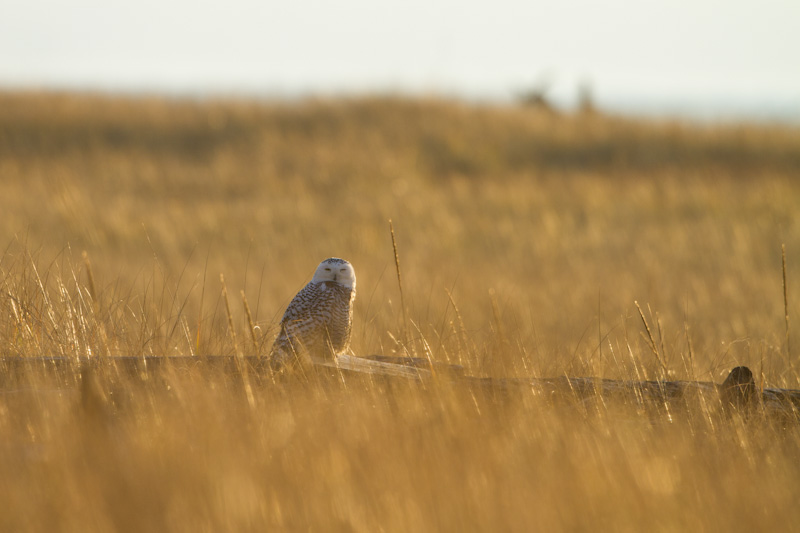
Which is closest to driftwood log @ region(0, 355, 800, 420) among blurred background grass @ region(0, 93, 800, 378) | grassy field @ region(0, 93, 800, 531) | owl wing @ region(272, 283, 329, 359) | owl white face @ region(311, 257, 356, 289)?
grassy field @ region(0, 93, 800, 531)

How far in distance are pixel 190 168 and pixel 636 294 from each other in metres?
9.88

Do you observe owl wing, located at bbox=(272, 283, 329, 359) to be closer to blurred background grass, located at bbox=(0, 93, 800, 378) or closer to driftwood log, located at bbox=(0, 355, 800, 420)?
driftwood log, located at bbox=(0, 355, 800, 420)

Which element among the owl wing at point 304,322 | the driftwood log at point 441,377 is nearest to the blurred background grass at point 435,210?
the driftwood log at point 441,377

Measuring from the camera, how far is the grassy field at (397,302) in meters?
1.98

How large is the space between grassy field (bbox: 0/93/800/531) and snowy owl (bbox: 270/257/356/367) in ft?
0.67

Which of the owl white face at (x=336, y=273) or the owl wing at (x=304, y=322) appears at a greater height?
the owl white face at (x=336, y=273)

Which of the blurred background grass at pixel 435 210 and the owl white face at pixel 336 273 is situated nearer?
the owl white face at pixel 336 273

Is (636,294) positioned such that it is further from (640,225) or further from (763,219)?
(763,219)

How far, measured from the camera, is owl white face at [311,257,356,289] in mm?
3684

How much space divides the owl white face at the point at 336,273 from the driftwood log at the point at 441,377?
2.18 ft

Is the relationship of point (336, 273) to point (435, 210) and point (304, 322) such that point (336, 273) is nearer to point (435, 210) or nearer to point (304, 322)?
point (304, 322)

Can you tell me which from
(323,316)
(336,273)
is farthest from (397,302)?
(323,316)

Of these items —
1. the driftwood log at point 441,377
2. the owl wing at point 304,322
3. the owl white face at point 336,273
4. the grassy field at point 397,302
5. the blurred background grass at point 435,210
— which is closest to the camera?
the grassy field at point 397,302

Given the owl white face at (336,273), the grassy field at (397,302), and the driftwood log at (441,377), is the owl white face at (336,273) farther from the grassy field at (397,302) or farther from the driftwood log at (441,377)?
the driftwood log at (441,377)
